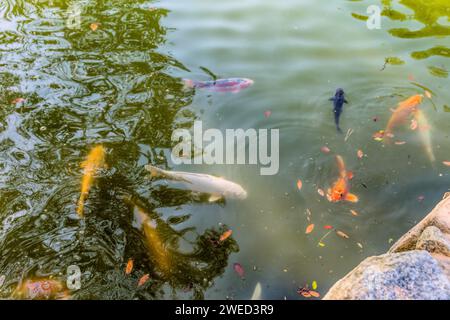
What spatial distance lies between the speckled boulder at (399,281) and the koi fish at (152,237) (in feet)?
6.04

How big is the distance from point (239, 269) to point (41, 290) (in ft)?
Result: 6.54

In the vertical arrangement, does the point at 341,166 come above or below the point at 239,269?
above

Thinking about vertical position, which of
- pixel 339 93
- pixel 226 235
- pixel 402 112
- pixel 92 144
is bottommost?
pixel 226 235

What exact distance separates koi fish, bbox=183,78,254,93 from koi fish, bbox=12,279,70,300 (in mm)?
3460

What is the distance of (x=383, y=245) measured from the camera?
4.15 meters

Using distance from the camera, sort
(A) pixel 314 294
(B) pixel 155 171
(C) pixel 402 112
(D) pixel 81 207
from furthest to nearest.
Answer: (C) pixel 402 112 < (B) pixel 155 171 < (D) pixel 81 207 < (A) pixel 314 294

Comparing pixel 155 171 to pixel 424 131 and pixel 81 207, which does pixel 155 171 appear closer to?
pixel 81 207

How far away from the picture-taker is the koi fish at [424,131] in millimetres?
4973

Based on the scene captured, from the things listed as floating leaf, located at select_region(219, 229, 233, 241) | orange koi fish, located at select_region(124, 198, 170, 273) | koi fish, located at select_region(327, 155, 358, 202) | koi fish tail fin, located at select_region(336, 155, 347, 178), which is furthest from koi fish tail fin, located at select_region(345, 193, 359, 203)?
orange koi fish, located at select_region(124, 198, 170, 273)

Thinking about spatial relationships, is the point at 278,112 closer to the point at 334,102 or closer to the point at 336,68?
the point at 334,102

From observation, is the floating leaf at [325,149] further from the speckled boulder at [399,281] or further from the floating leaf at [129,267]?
the floating leaf at [129,267]

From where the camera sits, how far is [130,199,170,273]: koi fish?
4059mm

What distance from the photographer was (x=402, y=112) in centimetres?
543

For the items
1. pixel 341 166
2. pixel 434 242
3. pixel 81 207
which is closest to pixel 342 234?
pixel 341 166
